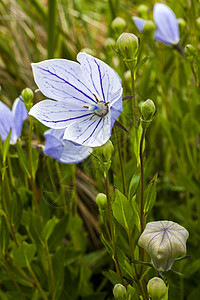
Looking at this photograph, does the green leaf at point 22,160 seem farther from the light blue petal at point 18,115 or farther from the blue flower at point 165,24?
the blue flower at point 165,24

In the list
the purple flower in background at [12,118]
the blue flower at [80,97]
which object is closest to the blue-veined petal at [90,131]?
the blue flower at [80,97]

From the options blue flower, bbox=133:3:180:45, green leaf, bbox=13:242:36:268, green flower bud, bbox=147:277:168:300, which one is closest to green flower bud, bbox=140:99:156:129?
green flower bud, bbox=147:277:168:300

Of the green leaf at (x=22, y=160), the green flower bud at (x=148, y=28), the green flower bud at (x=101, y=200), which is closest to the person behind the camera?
the green flower bud at (x=101, y=200)

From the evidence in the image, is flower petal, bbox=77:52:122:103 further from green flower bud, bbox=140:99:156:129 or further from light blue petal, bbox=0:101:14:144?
light blue petal, bbox=0:101:14:144

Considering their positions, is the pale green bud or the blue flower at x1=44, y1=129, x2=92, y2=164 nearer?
the pale green bud

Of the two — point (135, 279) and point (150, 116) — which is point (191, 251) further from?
point (150, 116)

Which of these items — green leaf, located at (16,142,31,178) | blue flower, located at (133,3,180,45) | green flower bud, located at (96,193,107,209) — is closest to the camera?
green flower bud, located at (96,193,107,209)

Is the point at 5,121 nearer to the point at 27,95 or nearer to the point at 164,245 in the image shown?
the point at 27,95

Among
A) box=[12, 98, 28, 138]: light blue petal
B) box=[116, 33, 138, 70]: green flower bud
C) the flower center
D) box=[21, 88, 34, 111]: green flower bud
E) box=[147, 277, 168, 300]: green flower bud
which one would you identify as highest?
box=[116, 33, 138, 70]: green flower bud

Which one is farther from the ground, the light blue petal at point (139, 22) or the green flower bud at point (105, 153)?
the light blue petal at point (139, 22)
